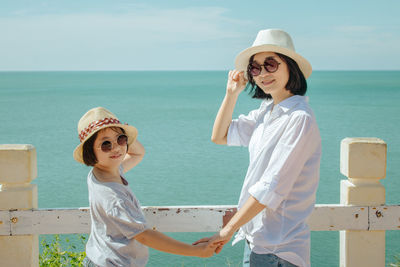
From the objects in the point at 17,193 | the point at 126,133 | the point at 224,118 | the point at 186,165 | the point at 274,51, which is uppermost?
the point at 186,165

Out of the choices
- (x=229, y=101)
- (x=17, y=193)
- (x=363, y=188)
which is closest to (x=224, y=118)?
(x=229, y=101)

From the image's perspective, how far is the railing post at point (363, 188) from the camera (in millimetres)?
2852

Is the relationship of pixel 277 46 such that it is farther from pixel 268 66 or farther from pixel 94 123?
pixel 94 123

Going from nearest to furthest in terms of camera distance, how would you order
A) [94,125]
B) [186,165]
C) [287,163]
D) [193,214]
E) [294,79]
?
[287,163]
[94,125]
[294,79]
[193,214]
[186,165]

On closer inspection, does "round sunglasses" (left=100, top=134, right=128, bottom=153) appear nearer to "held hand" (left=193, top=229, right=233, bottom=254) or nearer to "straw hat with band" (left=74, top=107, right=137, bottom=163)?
"straw hat with band" (left=74, top=107, right=137, bottom=163)

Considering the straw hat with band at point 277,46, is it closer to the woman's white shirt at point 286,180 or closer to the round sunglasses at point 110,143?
the woman's white shirt at point 286,180

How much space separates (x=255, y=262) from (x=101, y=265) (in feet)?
1.97

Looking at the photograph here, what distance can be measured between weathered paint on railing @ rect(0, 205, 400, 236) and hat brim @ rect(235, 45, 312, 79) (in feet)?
2.67

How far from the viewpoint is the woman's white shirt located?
6.59ft

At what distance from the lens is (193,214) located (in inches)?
110

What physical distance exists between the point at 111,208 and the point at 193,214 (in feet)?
2.82

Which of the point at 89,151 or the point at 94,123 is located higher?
the point at 94,123

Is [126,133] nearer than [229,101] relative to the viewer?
Yes

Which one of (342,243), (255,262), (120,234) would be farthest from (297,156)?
(342,243)
